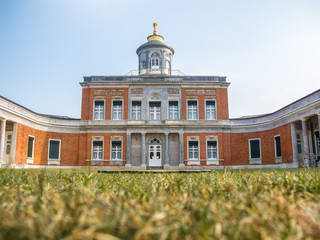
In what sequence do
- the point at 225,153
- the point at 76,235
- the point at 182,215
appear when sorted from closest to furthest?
the point at 76,235, the point at 182,215, the point at 225,153

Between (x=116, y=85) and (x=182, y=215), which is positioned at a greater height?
(x=116, y=85)

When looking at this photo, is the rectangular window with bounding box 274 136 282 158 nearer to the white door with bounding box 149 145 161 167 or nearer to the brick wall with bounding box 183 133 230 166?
the brick wall with bounding box 183 133 230 166

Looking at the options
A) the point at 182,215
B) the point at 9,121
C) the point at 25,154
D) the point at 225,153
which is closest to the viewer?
the point at 182,215

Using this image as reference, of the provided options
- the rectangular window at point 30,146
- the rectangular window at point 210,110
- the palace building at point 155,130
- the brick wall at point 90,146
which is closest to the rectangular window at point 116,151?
the palace building at point 155,130

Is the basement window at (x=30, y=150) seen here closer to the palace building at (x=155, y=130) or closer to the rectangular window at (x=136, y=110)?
the palace building at (x=155, y=130)

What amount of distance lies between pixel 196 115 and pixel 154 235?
2591cm

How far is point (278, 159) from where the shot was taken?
2397 centimetres

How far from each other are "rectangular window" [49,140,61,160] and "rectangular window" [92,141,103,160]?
11.6 ft

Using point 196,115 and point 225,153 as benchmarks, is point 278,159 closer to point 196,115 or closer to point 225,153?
point 225,153

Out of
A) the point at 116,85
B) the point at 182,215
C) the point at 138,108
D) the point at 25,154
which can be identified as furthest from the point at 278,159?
the point at 182,215

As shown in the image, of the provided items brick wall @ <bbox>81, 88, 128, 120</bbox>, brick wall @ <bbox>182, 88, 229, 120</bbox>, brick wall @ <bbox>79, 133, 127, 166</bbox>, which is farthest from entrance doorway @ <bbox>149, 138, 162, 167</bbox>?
brick wall @ <bbox>182, 88, 229, 120</bbox>

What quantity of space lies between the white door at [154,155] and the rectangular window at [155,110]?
2.88 m

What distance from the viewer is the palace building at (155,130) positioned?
25609 mm

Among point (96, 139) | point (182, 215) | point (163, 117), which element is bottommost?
point (182, 215)
